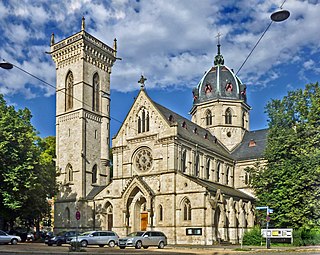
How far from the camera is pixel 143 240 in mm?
35312

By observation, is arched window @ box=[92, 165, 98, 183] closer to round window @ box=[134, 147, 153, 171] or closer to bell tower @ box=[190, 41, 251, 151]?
round window @ box=[134, 147, 153, 171]

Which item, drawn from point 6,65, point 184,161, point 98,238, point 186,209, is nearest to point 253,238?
point 186,209

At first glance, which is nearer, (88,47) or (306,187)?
(306,187)

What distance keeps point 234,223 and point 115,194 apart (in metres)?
13.4

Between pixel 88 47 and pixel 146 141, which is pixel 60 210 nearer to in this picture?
pixel 146 141

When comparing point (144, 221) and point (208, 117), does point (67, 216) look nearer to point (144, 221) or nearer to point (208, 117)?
point (144, 221)

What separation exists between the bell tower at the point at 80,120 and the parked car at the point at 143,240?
692 inches

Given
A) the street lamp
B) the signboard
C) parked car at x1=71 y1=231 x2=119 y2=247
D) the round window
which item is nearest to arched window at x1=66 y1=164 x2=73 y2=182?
the round window

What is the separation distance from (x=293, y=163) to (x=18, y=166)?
82.7ft

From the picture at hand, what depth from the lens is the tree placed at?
1475 inches

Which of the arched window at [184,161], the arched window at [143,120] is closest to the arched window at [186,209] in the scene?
the arched window at [184,161]

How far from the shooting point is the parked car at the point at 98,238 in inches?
1422

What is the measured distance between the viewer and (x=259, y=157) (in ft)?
188

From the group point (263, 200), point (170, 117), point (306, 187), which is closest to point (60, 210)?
point (170, 117)
